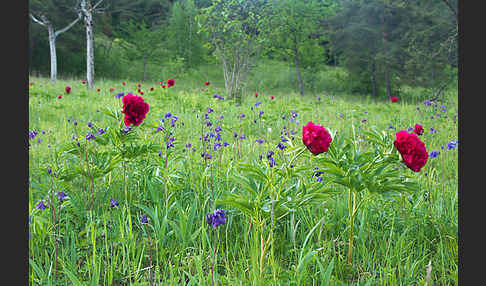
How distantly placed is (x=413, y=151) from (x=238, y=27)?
33.6ft

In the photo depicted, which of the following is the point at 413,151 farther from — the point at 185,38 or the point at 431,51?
the point at 185,38

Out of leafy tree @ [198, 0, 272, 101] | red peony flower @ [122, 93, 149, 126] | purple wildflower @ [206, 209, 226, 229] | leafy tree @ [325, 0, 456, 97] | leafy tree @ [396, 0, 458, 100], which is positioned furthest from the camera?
leafy tree @ [325, 0, 456, 97]

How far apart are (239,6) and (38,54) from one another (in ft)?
69.4

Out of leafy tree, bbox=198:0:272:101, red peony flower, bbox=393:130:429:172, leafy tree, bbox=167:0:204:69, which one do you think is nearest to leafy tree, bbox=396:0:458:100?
leafy tree, bbox=198:0:272:101

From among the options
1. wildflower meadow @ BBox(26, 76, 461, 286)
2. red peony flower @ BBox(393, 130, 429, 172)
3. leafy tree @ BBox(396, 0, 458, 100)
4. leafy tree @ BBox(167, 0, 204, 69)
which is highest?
leafy tree @ BBox(167, 0, 204, 69)

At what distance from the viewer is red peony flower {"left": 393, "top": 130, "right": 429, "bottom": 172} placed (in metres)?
1.11

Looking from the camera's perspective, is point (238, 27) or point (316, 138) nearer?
point (316, 138)

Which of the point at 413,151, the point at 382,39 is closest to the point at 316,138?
the point at 413,151

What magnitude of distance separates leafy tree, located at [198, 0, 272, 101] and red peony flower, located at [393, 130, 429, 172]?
9091 millimetres

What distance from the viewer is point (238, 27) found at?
34.0 feet

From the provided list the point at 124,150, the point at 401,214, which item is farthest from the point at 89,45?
the point at 401,214

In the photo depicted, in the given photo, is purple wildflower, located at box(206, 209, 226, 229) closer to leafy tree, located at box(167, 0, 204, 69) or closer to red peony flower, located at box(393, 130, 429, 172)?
red peony flower, located at box(393, 130, 429, 172)

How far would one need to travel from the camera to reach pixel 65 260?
4.73 feet

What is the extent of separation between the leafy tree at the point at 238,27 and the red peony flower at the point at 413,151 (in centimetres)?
909
